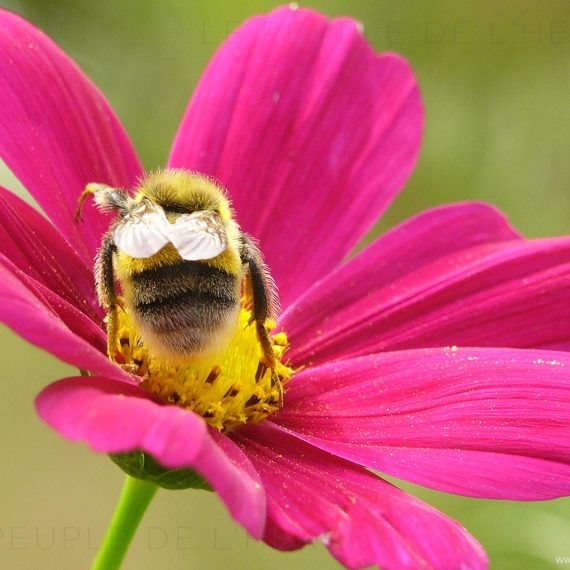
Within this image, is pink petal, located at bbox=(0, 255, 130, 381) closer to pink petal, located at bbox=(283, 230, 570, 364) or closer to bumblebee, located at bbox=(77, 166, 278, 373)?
bumblebee, located at bbox=(77, 166, 278, 373)

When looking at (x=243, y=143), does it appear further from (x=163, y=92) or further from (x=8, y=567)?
(x=8, y=567)

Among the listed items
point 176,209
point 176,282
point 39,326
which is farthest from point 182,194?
point 39,326

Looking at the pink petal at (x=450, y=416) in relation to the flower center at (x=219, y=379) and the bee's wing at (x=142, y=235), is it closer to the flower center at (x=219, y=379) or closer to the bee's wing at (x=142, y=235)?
the flower center at (x=219, y=379)

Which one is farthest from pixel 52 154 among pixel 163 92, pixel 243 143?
pixel 163 92

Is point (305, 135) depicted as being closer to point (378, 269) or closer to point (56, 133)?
point (378, 269)

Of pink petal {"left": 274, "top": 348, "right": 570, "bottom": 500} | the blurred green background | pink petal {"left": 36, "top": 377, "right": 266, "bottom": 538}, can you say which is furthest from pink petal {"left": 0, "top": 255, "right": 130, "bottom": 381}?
the blurred green background

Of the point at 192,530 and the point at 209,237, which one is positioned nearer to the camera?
the point at 209,237
